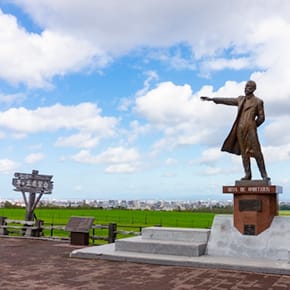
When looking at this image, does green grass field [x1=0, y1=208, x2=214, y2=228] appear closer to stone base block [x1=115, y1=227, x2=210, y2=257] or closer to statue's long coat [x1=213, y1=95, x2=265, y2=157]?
stone base block [x1=115, y1=227, x2=210, y2=257]

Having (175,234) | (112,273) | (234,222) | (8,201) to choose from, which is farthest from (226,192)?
(8,201)

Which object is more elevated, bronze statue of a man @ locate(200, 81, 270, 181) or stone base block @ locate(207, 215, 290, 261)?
bronze statue of a man @ locate(200, 81, 270, 181)

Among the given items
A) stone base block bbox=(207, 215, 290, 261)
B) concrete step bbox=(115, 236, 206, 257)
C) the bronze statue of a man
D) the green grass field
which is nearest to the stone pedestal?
stone base block bbox=(207, 215, 290, 261)

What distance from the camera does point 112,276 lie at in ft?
29.6

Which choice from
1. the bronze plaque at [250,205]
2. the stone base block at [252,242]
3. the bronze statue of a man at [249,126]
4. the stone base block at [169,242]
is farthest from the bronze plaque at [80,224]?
the bronze statue of a man at [249,126]

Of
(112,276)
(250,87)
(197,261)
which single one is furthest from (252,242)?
(250,87)

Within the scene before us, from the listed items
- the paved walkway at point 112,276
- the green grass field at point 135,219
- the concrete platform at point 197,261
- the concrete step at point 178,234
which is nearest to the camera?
the paved walkway at point 112,276

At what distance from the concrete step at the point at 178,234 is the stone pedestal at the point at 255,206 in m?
0.87

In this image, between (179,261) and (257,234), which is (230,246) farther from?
(179,261)

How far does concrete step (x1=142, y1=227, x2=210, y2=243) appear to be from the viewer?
11.5m

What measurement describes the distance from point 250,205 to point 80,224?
5.66 m

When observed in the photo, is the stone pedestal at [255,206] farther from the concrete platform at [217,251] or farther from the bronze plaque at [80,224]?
the bronze plaque at [80,224]

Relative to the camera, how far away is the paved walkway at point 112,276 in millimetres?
8109

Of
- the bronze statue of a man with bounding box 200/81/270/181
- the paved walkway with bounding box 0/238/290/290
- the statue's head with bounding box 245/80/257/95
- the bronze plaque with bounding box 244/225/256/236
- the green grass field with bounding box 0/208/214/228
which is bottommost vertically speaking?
the paved walkway with bounding box 0/238/290/290
